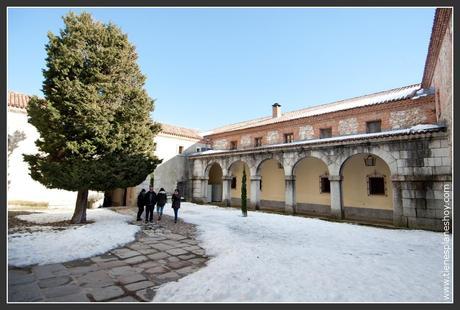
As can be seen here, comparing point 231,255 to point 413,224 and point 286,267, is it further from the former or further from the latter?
point 413,224

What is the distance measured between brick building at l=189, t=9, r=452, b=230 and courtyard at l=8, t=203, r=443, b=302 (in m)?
A: 2.66

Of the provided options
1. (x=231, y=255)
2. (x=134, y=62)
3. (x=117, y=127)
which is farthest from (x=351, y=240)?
(x=134, y=62)

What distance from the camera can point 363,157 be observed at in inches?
585

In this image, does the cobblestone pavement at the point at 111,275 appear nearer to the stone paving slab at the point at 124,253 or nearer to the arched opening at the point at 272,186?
the stone paving slab at the point at 124,253

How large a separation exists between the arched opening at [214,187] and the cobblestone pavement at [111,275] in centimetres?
1451

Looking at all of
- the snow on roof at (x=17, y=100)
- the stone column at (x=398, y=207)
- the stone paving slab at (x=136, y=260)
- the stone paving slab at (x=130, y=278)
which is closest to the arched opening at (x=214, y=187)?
the stone column at (x=398, y=207)

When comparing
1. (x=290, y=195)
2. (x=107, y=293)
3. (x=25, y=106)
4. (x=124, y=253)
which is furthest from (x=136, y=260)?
(x=25, y=106)

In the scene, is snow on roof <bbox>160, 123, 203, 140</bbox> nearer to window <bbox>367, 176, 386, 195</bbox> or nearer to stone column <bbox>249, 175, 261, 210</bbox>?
stone column <bbox>249, 175, 261, 210</bbox>

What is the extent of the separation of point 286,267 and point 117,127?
869 centimetres

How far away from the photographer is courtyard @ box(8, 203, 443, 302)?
415 centimetres

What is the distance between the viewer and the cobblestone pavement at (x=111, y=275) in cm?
409

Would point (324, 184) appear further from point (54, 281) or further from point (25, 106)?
point (25, 106)

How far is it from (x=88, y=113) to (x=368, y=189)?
50.5 feet

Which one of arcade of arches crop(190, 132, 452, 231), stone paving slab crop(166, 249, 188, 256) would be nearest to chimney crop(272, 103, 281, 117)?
arcade of arches crop(190, 132, 452, 231)
